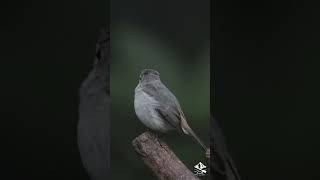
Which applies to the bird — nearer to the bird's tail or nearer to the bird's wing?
the bird's wing

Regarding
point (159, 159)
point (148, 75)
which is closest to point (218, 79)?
point (148, 75)

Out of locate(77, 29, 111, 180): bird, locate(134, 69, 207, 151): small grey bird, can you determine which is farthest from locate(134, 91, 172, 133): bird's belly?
locate(77, 29, 111, 180): bird

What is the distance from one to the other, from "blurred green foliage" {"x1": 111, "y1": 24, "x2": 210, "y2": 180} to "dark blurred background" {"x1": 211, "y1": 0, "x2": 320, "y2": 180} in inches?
7.3

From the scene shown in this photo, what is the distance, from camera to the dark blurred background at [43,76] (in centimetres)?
321

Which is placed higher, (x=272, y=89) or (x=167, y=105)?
(x=272, y=89)

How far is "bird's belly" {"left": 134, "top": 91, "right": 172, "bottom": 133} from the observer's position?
3.35 meters

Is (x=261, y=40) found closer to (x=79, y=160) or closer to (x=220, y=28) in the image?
(x=220, y=28)

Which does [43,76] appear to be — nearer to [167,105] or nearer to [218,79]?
[167,105]

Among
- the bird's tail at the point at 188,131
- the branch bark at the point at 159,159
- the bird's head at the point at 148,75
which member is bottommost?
the branch bark at the point at 159,159

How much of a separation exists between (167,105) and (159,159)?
35cm

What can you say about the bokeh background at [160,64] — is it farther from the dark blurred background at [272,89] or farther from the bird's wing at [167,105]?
the dark blurred background at [272,89]

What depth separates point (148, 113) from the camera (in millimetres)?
3383

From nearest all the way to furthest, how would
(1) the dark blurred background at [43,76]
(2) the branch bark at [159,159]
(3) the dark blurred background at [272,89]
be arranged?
(1) the dark blurred background at [43,76], (2) the branch bark at [159,159], (3) the dark blurred background at [272,89]

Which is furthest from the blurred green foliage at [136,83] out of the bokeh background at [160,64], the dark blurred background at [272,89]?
the dark blurred background at [272,89]
